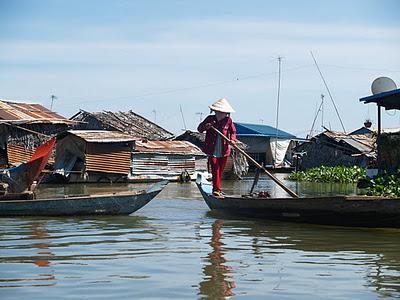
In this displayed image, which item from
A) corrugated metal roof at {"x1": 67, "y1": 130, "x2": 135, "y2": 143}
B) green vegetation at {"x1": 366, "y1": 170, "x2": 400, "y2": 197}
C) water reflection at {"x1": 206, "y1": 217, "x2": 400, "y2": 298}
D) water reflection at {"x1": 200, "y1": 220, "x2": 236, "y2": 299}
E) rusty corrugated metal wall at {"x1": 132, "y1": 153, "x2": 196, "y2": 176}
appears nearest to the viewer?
water reflection at {"x1": 200, "y1": 220, "x2": 236, "y2": 299}

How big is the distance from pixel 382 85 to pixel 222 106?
3.64m

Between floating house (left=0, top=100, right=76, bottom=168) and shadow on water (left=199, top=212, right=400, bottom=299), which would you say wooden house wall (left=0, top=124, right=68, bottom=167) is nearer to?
floating house (left=0, top=100, right=76, bottom=168)

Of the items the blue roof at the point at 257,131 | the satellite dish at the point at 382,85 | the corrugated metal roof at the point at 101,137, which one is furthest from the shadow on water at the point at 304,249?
the blue roof at the point at 257,131

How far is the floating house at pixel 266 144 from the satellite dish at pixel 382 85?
2681 cm

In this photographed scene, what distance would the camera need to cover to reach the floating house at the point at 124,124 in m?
30.8

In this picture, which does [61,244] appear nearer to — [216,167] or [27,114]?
[216,167]

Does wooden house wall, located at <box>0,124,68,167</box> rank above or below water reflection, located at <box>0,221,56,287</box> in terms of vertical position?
above

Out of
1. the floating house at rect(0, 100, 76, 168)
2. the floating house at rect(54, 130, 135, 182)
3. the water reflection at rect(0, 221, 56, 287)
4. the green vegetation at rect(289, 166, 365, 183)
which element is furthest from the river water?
the green vegetation at rect(289, 166, 365, 183)

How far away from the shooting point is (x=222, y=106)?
468 inches

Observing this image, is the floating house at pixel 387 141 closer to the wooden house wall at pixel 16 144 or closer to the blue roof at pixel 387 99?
the blue roof at pixel 387 99

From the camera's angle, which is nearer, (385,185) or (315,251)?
(315,251)

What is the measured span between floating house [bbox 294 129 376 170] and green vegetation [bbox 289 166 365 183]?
1.46 m

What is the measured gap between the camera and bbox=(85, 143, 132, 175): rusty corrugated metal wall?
963 inches

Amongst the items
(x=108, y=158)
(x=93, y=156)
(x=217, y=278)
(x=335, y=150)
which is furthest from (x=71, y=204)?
(x=335, y=150)
